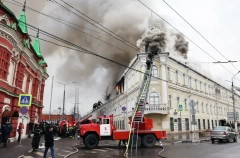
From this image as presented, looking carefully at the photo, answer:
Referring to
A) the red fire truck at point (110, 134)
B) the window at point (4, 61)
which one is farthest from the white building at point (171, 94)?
the window at point (4, 61)

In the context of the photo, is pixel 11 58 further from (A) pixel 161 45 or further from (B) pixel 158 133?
(A) pixel 161 45

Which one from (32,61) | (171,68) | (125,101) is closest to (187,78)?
(171,68)

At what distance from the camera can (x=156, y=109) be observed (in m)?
26.9

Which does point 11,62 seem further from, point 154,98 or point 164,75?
point 164,75

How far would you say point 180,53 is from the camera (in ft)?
123

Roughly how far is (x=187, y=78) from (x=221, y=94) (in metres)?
20.2

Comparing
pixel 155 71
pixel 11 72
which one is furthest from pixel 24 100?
pixel 155 71

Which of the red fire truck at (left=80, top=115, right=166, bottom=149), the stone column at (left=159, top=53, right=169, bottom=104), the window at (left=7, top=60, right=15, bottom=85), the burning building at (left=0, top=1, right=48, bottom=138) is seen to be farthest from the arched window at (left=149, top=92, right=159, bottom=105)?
the window at (left=7, top=60, right=15, bottom=85)

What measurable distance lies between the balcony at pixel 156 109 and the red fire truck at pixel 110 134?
1134 cm

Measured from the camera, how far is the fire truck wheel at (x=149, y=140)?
14607 mm

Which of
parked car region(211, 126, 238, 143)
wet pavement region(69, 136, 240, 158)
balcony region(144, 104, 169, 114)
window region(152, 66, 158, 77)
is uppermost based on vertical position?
window region(152, 66, 158, 77)

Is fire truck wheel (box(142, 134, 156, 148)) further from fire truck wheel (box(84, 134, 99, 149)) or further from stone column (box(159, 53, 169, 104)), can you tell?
stone column (box(159, 53, 169, 104))

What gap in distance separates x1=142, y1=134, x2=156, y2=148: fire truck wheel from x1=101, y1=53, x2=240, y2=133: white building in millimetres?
9496

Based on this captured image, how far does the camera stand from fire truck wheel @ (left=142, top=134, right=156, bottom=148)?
47.9 feet
